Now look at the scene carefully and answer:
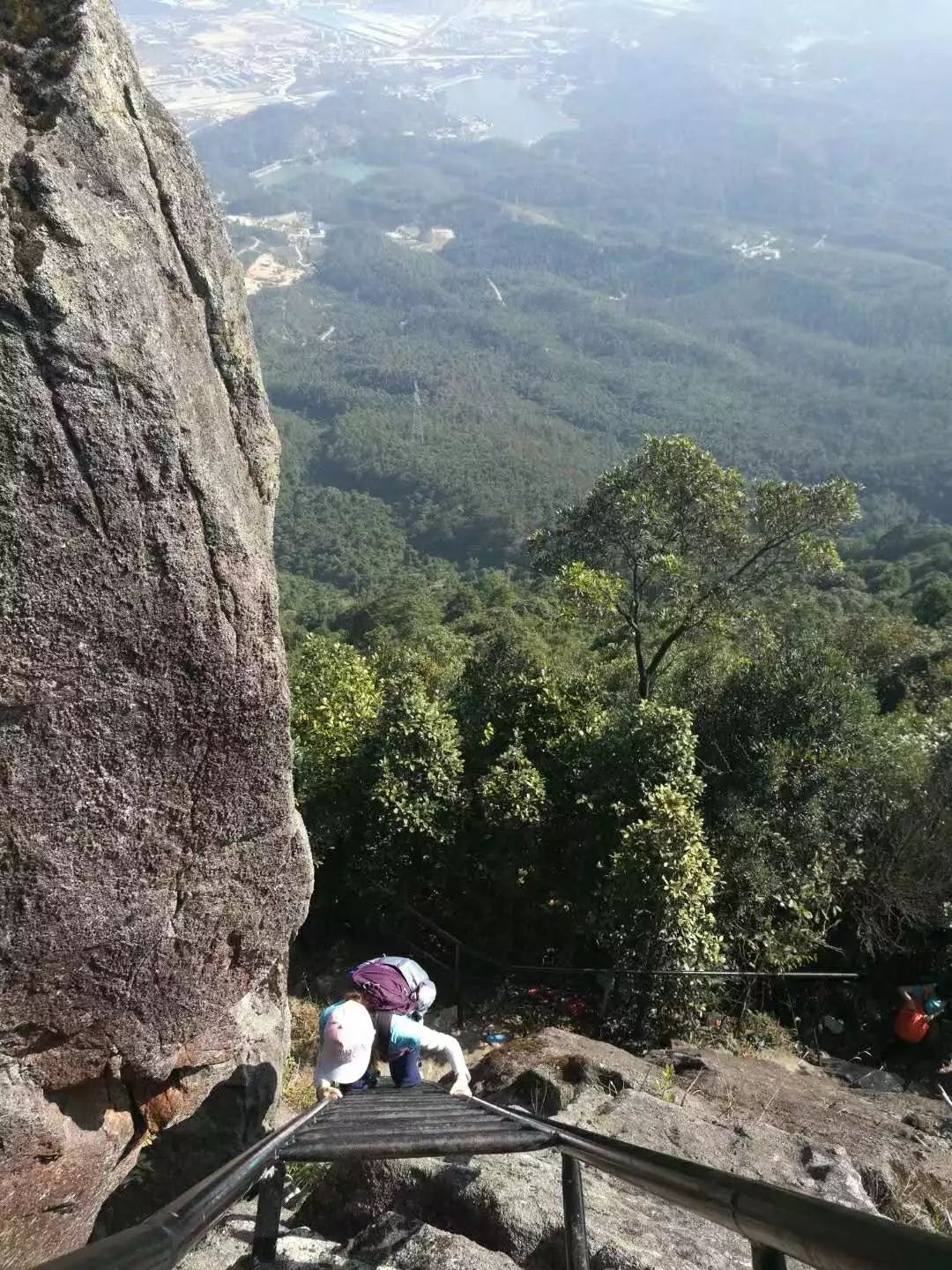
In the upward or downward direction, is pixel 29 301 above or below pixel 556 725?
above

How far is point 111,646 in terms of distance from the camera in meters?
4.88

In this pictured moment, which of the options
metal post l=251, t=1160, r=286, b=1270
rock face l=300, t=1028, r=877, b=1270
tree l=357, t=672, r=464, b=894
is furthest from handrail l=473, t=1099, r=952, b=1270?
tree l=357, t=672, r=464, b=894

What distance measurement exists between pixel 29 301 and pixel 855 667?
68.8 ft

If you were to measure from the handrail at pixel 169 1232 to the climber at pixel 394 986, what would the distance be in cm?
312

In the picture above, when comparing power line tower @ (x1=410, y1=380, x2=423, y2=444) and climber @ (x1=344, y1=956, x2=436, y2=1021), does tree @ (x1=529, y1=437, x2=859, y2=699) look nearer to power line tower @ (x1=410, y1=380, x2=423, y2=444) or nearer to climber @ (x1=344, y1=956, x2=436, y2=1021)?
climber @ (x1=344, y1=956, x2=436, y2=1021)

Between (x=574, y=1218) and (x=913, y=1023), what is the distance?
864 centimetres

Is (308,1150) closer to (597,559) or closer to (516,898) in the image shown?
(516,898)

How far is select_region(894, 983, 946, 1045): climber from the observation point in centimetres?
1004

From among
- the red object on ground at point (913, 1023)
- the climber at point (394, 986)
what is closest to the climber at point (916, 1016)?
the red object on ground at point (913, 1023)

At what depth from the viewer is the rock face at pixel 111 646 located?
4.57 m

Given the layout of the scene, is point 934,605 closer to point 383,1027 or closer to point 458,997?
point 458,997

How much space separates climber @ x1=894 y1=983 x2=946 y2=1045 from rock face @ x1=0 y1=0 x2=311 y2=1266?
7.68m

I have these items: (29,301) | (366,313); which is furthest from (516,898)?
(366,313)

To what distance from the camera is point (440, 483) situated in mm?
110188
